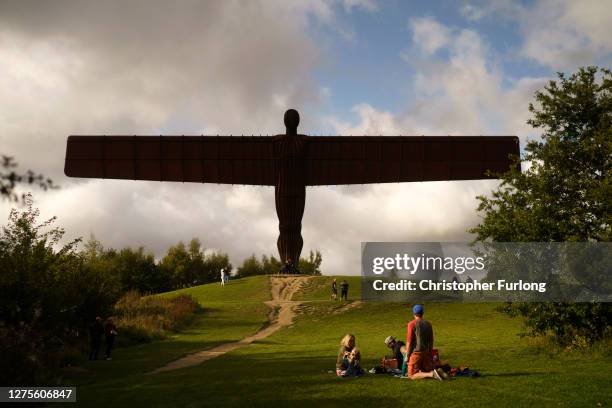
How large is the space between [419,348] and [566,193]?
8593 mm

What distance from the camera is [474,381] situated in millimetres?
12484

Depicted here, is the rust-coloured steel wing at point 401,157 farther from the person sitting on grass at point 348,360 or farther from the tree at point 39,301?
the person sitting on grass at point 348,360

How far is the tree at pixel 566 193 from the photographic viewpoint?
1714 centimetres

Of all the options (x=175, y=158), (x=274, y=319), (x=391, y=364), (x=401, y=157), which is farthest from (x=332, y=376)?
(x=175, y=158)

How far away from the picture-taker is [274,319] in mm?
32031

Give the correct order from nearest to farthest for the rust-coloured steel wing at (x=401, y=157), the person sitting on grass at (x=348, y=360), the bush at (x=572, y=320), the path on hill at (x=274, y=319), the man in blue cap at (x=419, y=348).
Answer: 1. the man in blue cap at (x=419, y=348)
2. the person sitting on grass at (x=348, y=360)
3. the bush at (x=572, y=320)
4. the path on hill at (x=274, y=319)
5. the rust-coloured steel wing at (x=401, y=157)

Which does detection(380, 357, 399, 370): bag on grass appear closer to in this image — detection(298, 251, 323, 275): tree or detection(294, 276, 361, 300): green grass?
detection(294, 276, 361, 300): green grass

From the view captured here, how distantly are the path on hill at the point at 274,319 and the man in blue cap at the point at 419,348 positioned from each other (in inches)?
297

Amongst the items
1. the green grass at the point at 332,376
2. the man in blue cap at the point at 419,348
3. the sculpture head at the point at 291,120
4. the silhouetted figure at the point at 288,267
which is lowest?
the green grass at the point at 332,376

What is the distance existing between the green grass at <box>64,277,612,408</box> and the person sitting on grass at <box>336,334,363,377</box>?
0.32m

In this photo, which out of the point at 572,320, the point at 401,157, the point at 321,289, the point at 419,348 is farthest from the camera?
the point at 321,289

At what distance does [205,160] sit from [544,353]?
21661mm

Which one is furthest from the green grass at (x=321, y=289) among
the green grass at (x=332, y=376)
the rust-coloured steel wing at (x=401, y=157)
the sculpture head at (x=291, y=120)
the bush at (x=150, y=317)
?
the sculpture head at (x=291, y=120)

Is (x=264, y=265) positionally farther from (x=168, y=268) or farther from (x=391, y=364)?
(x=391, y=364)
